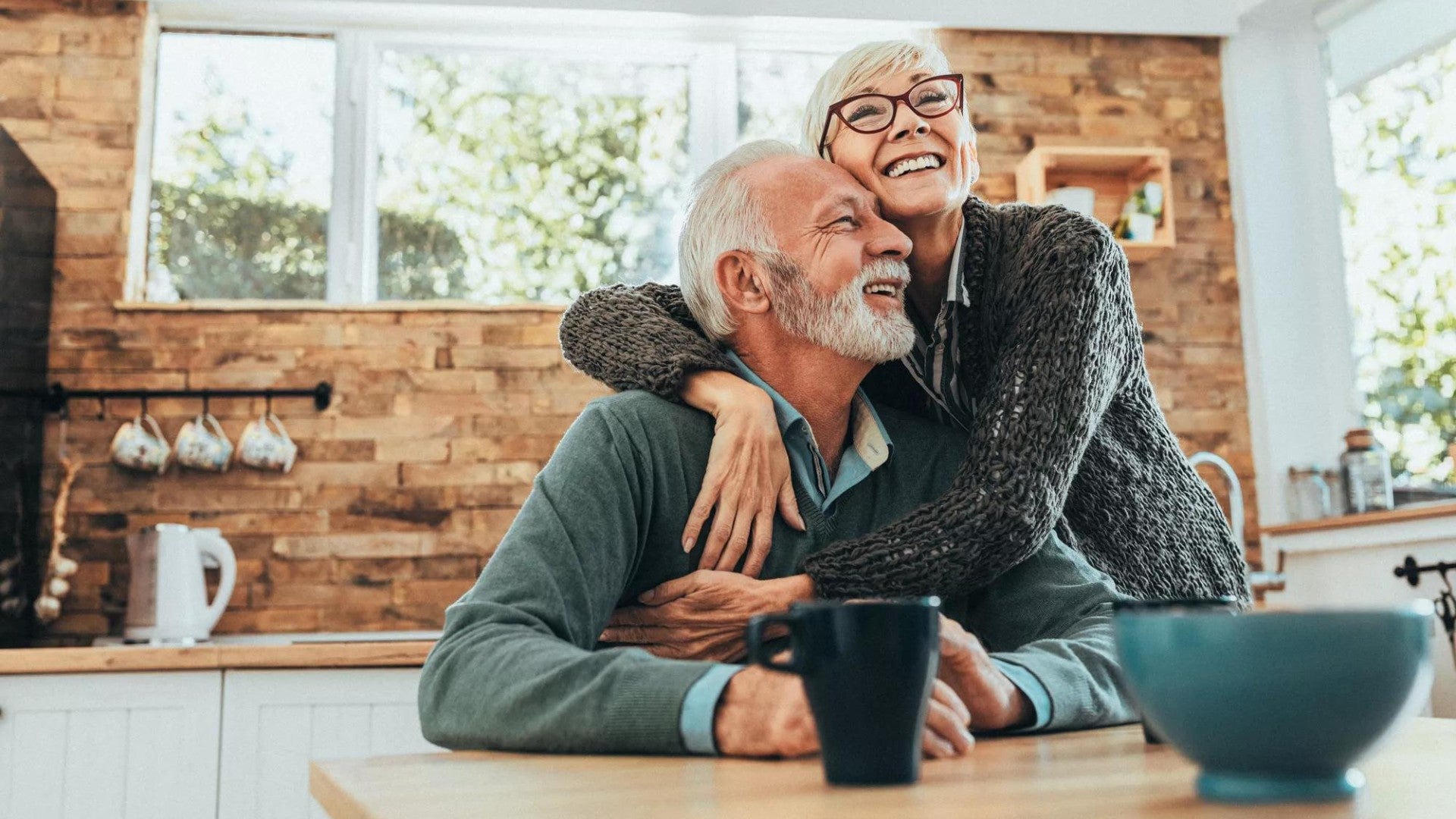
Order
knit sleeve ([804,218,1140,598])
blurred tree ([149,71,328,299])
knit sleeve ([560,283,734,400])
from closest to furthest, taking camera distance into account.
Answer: knit sleeve ([804,218,1140,598])
knit sleeve ([560,283,734,400])
blurred tree ([149,71,328,299])

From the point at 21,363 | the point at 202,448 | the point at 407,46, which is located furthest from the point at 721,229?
the point at 407,46

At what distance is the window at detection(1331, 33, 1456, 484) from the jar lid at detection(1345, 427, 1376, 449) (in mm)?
154

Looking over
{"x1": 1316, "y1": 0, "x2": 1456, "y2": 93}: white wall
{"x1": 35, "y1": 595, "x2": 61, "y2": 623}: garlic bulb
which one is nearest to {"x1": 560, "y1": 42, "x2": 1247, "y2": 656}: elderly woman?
{"x1": 35, "y1": 595, "x2": 61, "y2": 623}: garlic bulb

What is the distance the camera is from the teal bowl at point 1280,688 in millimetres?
504

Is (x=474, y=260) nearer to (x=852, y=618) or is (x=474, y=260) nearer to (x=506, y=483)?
(x=506, y=483)

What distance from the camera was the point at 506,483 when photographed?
3.32 m

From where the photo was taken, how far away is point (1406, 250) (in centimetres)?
341

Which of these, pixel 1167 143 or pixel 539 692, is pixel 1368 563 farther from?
pixel 539 692

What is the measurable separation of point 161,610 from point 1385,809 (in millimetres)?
2893

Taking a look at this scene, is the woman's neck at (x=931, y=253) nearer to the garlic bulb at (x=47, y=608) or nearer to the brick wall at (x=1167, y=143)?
the brick wall at (x=1167, y=143)

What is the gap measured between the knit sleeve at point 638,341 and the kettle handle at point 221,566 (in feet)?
5.89

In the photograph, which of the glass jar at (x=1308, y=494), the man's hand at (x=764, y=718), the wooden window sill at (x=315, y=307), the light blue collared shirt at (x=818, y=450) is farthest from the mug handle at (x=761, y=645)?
the glass jar at (x=1308, y=494)

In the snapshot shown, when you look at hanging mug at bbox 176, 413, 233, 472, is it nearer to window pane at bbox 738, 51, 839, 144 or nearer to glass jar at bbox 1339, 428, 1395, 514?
window pane at bbox 738, 51, 839, 144

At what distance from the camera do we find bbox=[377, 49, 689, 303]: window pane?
353 cm
